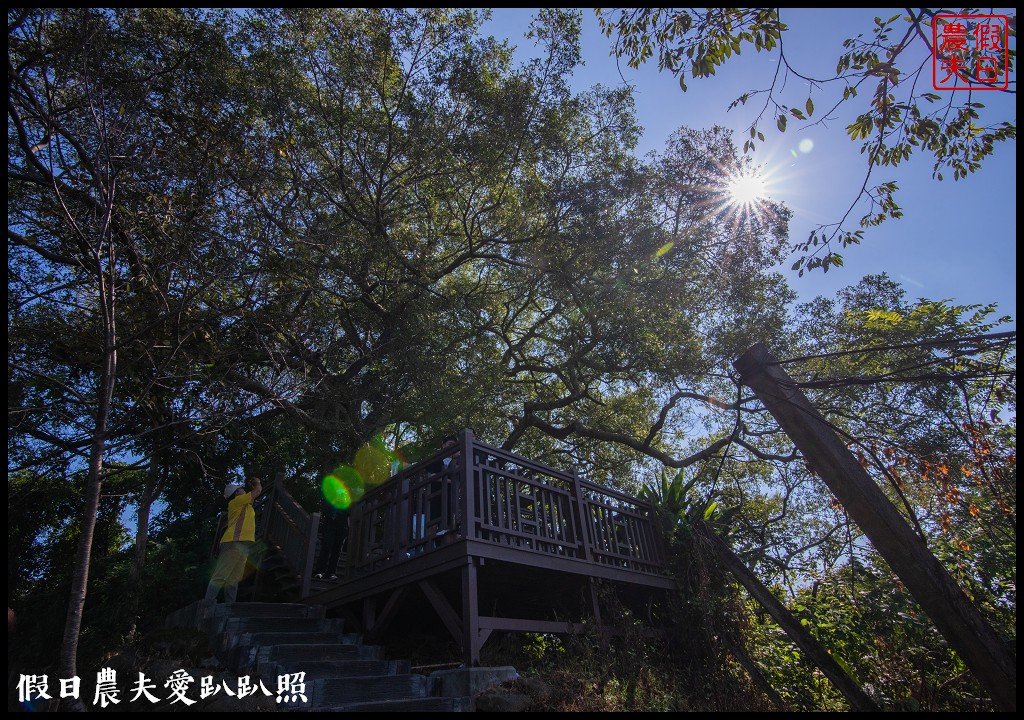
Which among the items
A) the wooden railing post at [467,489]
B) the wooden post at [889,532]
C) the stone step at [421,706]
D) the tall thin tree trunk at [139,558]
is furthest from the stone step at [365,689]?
the tall thin tree trunk at [139,558]

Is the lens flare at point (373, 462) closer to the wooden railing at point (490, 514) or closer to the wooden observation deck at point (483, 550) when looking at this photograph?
the wooden observation deck at point (483, 550)

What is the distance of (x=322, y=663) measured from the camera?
5.97 m

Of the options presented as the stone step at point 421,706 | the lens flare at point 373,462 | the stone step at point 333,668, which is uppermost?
the lens flare at point 373,462

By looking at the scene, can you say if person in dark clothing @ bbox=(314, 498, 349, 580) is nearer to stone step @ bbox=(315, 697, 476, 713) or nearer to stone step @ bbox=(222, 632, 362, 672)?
stone step @ bbox=(222, 632, 362, 672)

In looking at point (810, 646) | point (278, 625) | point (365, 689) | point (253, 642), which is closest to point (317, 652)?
point (253, 642)

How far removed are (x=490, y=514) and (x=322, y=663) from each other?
248 centimetres

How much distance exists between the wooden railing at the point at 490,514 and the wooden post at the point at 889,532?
11.8 ft

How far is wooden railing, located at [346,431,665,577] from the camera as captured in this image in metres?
6.53

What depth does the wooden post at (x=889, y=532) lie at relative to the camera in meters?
3.25

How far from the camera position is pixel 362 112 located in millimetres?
11188

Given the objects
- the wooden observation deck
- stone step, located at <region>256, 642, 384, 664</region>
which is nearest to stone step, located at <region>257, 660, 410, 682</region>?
stone step, located at <region>256, 642, 384, 664</region>

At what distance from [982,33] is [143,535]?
39.8 feet

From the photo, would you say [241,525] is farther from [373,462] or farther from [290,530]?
[373,462]

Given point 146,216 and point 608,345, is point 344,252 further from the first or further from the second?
point 608,345
